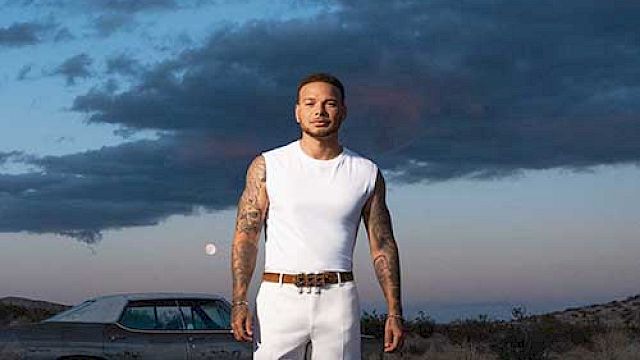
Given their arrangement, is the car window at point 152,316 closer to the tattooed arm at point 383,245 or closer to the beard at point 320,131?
the tattooed arm at point 383,245

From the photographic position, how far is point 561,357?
2202cm

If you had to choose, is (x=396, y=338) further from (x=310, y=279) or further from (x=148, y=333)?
(x=148, y=333)

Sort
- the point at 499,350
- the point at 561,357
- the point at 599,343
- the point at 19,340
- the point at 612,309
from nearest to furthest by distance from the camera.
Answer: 1. the point at 19,340
2. the point at 499,350
3. the point at 561,357
4. the point at 599,343
5. the point at 612,309

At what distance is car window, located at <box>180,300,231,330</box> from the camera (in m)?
12.1

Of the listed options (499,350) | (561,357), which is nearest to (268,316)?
(499,350)

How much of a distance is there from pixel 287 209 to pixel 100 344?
6893mm

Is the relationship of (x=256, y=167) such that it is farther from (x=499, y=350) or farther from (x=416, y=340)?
(x=416, y=340)

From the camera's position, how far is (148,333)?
12.3m

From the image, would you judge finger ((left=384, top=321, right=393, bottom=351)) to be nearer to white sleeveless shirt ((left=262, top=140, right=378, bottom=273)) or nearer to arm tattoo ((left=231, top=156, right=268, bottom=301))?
white sleeveless shirt ((left=262, top=140, right=378, bottom=273))

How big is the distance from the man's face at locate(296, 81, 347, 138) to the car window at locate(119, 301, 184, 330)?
22.2 feet

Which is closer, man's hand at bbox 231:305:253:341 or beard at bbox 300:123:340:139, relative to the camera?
man's hand at bbox 231:305:253:341

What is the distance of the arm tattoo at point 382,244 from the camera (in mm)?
5926

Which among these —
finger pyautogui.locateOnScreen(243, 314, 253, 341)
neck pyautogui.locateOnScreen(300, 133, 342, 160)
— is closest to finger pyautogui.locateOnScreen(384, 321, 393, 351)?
finger pyautogui.locateOnScreen(243, 314, 253, 341)

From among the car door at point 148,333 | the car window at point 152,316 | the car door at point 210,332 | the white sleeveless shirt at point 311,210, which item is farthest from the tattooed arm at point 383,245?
the car window at point 152,316
